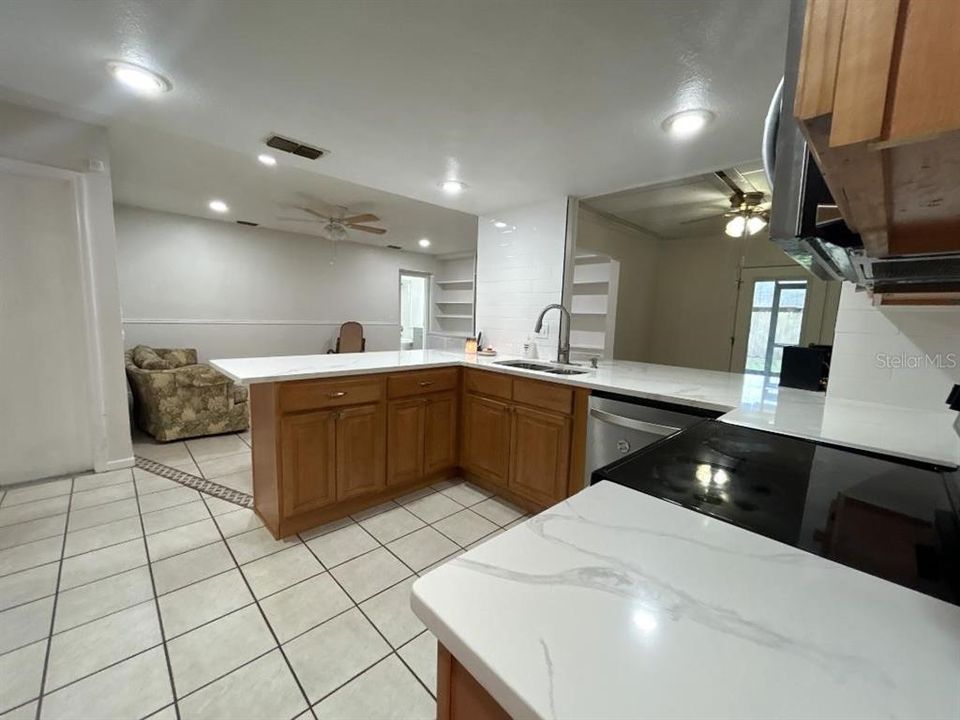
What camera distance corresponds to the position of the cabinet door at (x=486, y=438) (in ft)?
8.14

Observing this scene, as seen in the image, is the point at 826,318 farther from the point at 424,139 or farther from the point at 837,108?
the point at 837,108

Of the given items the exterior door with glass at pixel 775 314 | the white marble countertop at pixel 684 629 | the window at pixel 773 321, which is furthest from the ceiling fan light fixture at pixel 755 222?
the white marble countertop at pixel 684 629

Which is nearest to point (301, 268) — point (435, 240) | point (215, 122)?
point (435, 240)

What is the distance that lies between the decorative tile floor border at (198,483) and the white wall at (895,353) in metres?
3.18

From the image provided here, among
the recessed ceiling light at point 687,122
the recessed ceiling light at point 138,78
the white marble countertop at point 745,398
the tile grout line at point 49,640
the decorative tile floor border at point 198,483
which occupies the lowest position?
the tile grout line at point 49,640

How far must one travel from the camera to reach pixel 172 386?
11.0 ft

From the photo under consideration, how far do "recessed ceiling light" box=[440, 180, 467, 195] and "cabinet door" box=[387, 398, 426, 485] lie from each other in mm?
1531

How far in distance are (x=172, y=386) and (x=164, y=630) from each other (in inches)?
97.7

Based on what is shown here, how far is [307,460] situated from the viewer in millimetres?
2059

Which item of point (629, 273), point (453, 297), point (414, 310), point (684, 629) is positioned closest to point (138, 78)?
point (684, 629)

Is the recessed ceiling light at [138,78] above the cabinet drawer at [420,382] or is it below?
above

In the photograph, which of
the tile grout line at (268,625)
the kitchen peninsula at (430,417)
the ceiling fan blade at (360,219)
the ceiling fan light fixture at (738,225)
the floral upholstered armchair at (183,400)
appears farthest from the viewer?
the ceiling fan blade at (360,219)

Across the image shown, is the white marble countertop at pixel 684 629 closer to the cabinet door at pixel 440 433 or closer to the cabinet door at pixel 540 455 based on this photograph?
the cabinet door at pixel 540 455

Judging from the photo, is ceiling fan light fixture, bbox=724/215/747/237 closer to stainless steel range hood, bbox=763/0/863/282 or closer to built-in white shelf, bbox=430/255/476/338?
stainless steel range hood, bbox=763/0/863/282
